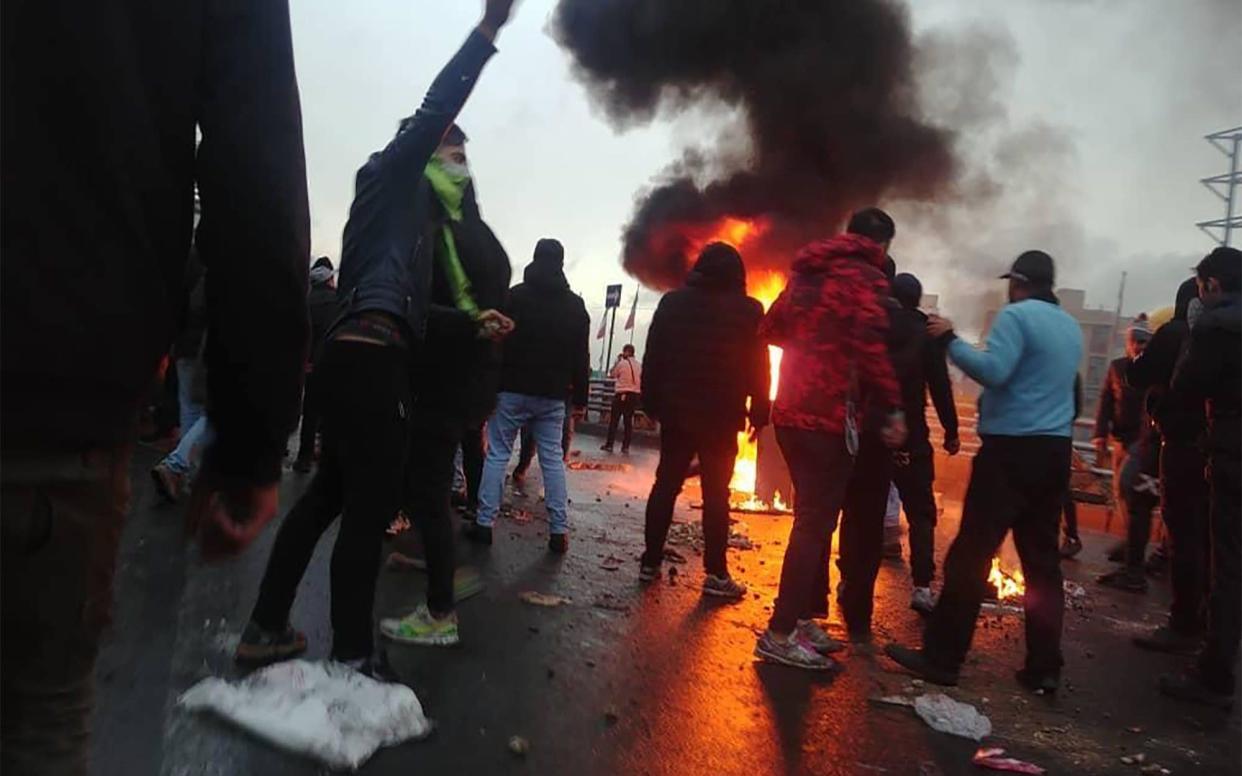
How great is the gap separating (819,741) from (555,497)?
3077mm

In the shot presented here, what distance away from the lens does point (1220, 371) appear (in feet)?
13.5

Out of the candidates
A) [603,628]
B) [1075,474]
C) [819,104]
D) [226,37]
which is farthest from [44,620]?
[819,104]

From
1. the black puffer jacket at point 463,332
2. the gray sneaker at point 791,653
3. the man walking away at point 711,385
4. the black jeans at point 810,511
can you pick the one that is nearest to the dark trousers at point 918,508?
the man walking away at point 711,385

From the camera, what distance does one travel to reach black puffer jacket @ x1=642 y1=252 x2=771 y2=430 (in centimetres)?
518

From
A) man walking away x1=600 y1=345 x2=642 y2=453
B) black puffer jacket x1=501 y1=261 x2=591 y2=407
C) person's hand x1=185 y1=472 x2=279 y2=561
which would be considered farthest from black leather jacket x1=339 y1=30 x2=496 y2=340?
man walking away x1=600 y1=345 x2=642 y2=453

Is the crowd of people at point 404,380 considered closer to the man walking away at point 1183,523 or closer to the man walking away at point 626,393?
the man walking away at point 1183,523

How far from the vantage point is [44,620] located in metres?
1.28

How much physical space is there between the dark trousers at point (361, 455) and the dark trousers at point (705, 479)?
2416mm

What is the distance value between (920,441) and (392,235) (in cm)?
372

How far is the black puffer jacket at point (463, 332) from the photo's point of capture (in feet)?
11.8

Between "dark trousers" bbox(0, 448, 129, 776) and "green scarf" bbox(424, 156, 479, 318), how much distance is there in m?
2.21

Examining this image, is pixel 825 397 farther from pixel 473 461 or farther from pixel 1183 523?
pixel 473 461

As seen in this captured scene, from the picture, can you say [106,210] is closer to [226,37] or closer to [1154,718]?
[226,37]

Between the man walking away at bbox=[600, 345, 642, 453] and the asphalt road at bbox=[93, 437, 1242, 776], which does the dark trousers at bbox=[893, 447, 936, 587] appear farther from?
the man walking away at bbox=[600, 345, 642, 453]
